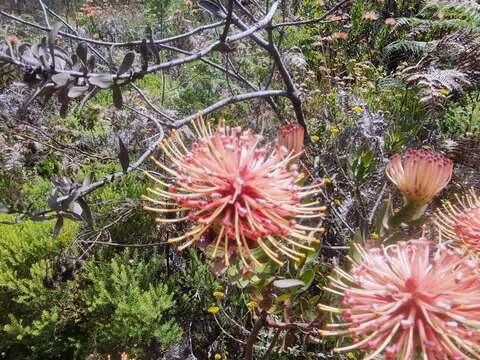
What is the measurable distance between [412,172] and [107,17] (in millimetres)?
6880

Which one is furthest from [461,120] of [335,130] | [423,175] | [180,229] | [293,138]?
[293,138]

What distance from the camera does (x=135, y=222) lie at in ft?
8.02

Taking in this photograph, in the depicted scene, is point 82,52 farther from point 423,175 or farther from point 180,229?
point 180,229

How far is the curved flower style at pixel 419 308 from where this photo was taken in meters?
0.57

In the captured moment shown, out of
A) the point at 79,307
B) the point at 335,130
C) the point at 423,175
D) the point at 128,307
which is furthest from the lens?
the point at 335,130

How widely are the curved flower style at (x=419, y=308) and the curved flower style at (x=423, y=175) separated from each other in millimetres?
244

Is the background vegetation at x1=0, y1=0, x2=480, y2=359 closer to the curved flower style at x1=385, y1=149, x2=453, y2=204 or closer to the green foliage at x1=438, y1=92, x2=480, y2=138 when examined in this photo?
the green foliage at x1=438, y1=92, x2=480, y2=138

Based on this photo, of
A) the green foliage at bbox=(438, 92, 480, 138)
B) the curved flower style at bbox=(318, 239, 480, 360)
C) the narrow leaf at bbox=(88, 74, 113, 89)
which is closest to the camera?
the curved flower style at bbox=(318, 239, 480, 360)

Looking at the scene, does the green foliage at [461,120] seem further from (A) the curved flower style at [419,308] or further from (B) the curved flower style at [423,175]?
(A) the curved flower style at [419,308]

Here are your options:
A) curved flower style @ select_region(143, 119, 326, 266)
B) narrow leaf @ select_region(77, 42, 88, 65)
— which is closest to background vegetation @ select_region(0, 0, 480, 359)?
curved flower style @ select_region(143, 119, 326, 266)

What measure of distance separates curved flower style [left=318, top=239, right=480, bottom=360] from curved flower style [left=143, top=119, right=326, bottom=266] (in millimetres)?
130

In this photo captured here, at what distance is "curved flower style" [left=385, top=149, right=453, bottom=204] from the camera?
860 mm

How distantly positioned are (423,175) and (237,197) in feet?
1.33

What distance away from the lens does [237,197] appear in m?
0.74
